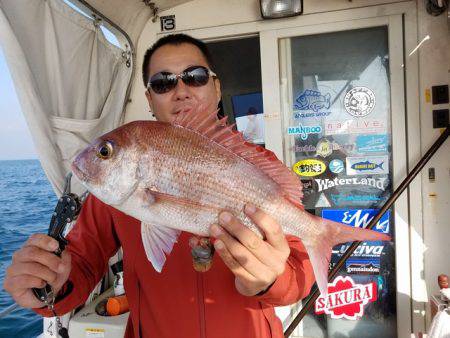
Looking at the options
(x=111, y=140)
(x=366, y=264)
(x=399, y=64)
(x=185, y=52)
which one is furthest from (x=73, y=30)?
(x=366, y=264)

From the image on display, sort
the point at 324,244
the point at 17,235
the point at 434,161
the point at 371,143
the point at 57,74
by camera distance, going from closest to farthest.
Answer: the point at 324,244 < the point at 57,74 < the point at 434,161 < the point at 371,143 < the point at 17,235

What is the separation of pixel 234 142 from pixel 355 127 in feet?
7.19

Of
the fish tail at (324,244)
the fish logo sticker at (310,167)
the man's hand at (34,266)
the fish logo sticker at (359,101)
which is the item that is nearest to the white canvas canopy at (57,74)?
the man's hand at (34,266)

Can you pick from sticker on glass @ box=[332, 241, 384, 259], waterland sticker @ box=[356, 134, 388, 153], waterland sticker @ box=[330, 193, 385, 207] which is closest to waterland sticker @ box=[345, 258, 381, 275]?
sticker on glass @ box=[332, 241, 384, 259]

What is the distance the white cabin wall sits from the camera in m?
2.85

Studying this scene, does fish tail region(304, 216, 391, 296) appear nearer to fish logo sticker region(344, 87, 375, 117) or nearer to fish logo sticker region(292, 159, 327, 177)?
fish logo sticker region(292, 159, 327, 177)

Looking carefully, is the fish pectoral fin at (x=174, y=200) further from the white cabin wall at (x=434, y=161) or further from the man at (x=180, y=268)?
the white cabin wall at (x=434, y=161)

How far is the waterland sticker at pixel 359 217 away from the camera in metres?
3.03

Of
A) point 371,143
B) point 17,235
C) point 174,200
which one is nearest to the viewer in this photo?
point 174,200

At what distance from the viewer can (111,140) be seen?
1.15 meters

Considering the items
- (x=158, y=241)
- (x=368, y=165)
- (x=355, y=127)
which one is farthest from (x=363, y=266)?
(x=158, y=241)

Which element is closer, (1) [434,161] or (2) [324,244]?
(2) [324,244]

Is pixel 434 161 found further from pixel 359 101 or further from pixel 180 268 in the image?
pixel 180 268

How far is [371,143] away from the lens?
10.0ft
